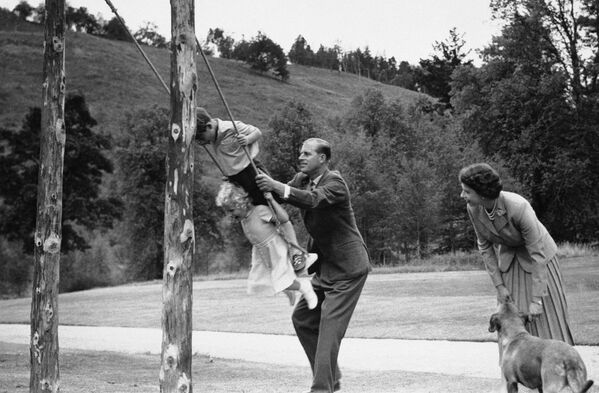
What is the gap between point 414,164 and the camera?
154ft

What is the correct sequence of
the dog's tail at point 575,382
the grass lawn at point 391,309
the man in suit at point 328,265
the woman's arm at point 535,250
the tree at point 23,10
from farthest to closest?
the tree at point 23,10 < the grass lawn at point 391,309 < the man in suit at point 328,265 < the woman's arm at point 535,250 < the dog's tail at point 575,382

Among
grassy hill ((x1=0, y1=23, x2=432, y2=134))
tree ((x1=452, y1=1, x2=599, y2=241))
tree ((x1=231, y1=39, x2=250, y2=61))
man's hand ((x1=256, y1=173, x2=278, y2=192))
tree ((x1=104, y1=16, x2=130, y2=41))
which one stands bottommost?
man's hand ((x1=256, y1=173, x2=278, y2=192))

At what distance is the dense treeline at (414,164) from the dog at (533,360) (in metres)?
34.0

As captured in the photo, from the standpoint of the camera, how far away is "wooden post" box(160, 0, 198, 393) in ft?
19.7

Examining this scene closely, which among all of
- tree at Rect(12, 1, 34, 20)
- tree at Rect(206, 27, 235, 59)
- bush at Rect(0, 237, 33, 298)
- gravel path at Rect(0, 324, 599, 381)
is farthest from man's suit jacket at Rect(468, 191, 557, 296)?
tree at Rect(206, 27, 235, 59)

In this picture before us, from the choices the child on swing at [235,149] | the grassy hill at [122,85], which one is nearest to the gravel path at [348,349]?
the child on swing at [235,149]

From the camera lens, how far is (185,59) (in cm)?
630

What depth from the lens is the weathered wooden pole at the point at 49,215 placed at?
8102 millimetres

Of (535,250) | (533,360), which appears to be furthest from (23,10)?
(533,360)

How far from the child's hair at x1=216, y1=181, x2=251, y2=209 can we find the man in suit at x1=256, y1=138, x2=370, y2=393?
17.7 inches

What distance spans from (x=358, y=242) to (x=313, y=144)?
3.19ft

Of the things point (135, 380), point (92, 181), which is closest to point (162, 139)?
point (92, 181)

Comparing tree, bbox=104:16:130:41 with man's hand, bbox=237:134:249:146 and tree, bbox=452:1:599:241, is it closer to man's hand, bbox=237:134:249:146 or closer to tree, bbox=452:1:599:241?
tree, bbox=452:1:599:241

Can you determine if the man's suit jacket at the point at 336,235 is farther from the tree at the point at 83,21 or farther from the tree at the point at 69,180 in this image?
the tree at the point at 83,21
